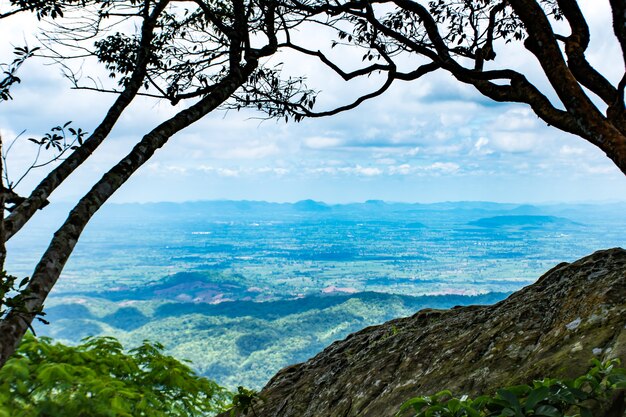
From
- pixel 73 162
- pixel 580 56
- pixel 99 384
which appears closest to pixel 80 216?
pixel 73 162

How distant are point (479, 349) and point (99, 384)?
14.9ft

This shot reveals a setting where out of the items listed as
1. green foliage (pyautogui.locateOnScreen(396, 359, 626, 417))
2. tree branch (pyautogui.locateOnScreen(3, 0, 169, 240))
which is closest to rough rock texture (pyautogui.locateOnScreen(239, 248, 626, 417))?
green foliage (pyautogui.locateOnScreen(396, 359, 626, 417))

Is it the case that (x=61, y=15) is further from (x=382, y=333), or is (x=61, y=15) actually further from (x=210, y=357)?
(x=210, y=357)

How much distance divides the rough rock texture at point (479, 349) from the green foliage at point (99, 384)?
5.94 ft

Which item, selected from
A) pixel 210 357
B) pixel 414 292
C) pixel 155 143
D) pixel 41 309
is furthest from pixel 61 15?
pixel 414 292

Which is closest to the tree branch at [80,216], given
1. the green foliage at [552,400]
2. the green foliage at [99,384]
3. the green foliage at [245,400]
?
the green foliage at [552,400]

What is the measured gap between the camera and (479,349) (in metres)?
5.05

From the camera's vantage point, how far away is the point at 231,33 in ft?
24.2

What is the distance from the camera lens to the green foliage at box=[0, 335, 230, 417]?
6820 millimetres

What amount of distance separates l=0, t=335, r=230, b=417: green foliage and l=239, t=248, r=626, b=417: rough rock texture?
71.3 inches

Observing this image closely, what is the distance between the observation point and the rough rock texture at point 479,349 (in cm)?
404

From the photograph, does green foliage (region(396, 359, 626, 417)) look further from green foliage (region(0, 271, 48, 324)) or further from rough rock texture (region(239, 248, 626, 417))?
green foliage (region(0, 271, 48, 324))

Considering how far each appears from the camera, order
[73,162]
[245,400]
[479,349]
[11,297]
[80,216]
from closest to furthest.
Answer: [11,297]
[80,216]
[73,162]
[479,349]
[245,400]

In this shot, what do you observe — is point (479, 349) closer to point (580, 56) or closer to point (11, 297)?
point (580, 56)
